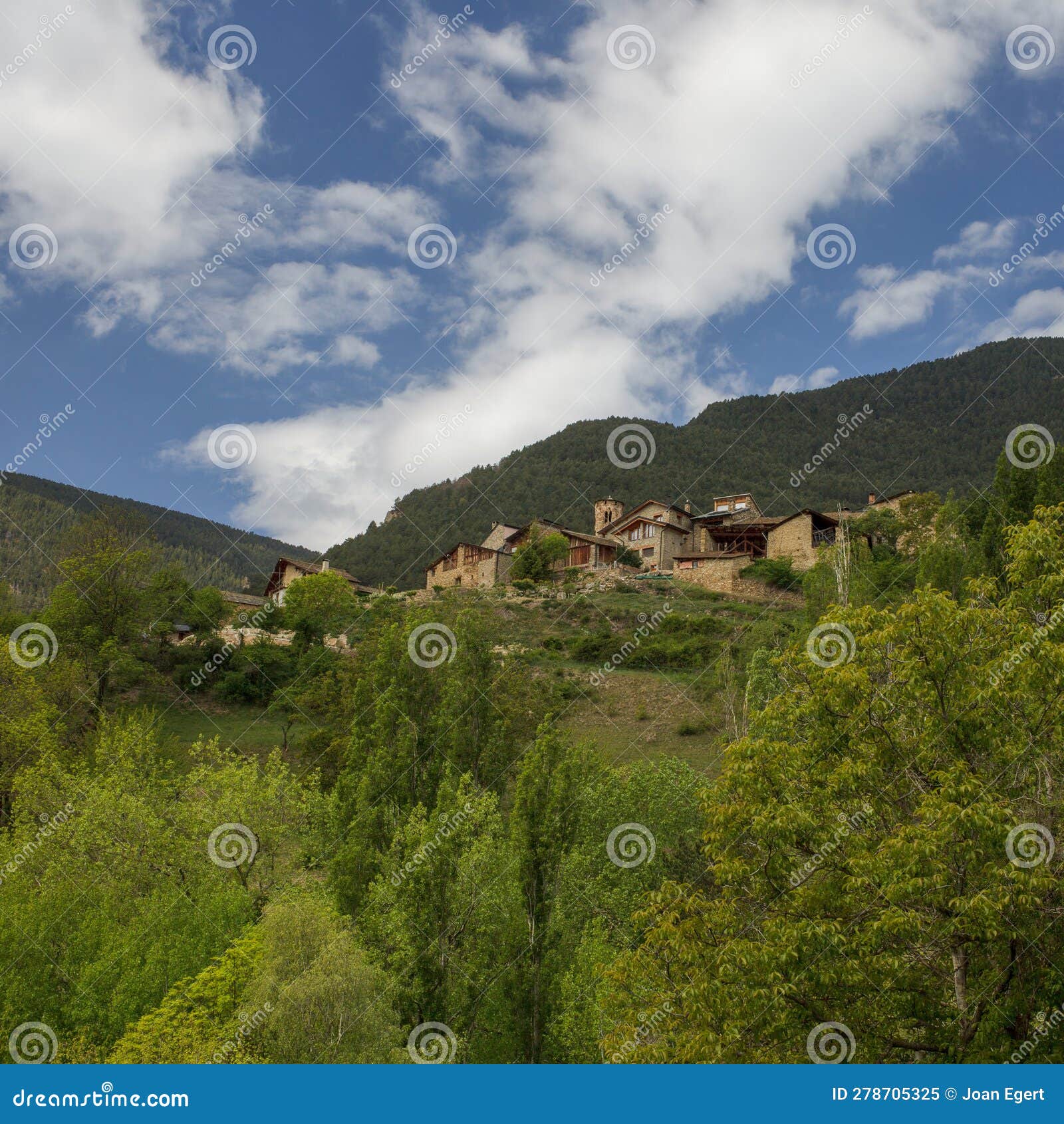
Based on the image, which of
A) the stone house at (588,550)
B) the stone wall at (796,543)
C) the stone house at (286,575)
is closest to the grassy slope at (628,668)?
the stone wall at (796,543)

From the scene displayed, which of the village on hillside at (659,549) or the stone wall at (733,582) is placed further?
the village on hillside at (659,549)

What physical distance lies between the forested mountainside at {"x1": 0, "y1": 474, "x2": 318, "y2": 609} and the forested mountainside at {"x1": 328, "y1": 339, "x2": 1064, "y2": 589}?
2858cm

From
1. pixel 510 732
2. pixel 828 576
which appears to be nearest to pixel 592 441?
pixel 828 576

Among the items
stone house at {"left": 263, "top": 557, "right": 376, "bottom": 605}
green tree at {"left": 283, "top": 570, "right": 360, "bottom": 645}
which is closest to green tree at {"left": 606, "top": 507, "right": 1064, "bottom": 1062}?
green tree at {"left": 283, "top": 570, "right": 360, "bottom": 645}

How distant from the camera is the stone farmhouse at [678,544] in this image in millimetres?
73625

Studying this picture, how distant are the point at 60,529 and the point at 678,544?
7285 centimetres

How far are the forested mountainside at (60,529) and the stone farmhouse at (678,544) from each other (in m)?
36.7

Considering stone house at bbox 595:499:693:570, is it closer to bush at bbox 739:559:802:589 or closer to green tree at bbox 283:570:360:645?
bush at bbox 739:559:802:589

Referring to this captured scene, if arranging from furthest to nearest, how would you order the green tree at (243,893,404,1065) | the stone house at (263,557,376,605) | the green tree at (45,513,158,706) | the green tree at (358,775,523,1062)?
the stone house at (263,557,376,605) → the green tree at (45,513,158,706) → the green tree at (358,775,523,1062) → the green tree at (243,893,404,1065)

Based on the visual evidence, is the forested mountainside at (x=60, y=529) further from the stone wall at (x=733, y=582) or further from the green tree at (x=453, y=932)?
the green tree at (x=453, y=932)

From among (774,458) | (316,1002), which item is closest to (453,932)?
(316,1002)

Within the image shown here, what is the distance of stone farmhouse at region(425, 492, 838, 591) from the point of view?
73.6 meters

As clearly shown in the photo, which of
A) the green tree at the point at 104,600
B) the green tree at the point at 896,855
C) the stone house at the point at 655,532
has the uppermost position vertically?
the stone house at the point at 655,532

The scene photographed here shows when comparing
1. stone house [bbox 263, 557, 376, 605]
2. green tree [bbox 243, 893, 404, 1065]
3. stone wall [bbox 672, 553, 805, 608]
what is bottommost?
green tree [bbox 243, 893, 404, 1065]
